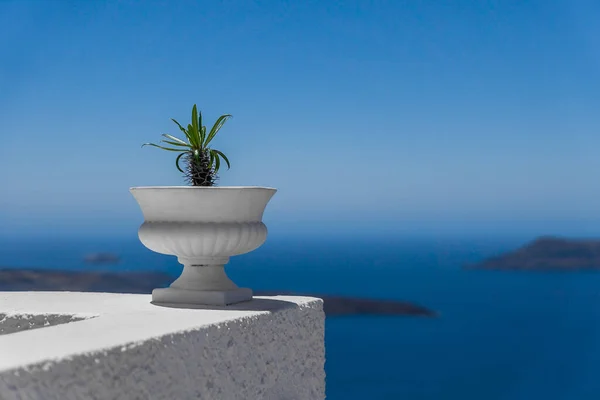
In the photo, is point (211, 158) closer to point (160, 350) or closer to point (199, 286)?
point (199, 286)

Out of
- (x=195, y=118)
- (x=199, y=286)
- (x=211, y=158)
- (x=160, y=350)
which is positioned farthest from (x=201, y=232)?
(x=160, y=350)

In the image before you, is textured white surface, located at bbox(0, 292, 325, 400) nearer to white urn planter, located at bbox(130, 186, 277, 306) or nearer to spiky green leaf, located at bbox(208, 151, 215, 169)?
white urn planter, located at bbox(130, 186, 277, 306)

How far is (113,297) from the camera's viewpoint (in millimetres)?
2965

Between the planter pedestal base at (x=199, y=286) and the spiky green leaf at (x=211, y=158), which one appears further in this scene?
the spiky green leaf at (x=211, y=158)

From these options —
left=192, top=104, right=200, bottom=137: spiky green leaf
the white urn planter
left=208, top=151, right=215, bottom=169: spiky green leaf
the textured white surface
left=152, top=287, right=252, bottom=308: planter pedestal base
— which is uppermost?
left=192, top=104, right=200, bottom=137: spiky green leaf

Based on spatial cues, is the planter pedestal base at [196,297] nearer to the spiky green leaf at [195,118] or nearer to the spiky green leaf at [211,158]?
the spiky green leaf at [211,158]

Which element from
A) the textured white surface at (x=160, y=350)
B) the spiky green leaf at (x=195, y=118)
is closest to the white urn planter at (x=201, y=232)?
the textured white surface at (x=160, y=350)

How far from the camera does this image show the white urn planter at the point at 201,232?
252cm

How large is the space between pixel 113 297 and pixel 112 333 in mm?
1199

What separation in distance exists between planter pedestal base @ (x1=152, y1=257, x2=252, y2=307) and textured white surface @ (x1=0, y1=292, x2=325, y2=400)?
0.08 meters

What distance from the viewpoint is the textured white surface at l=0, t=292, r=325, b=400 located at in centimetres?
150

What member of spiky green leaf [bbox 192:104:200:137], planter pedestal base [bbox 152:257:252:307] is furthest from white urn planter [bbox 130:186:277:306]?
spiky green leaf [bbox 192:104:200:137]

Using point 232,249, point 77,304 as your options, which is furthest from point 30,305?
point 232,249

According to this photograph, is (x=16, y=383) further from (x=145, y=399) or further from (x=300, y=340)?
(x=300, y=340)
